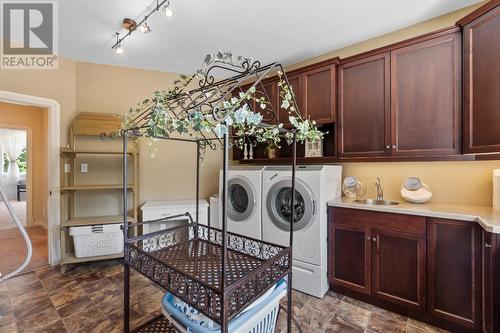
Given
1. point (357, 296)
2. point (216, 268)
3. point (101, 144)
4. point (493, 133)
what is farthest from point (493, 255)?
point (101, 144)

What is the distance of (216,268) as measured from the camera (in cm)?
132

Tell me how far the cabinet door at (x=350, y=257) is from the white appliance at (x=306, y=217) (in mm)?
84

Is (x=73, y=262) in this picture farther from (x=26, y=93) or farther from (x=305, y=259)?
(x=305, y=259)

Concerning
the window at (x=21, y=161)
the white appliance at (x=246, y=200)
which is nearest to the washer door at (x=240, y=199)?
the white appliance at (x=246, y=200)

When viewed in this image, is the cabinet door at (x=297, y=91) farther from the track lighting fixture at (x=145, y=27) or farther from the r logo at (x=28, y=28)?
the r logo at (x=28, y=28)

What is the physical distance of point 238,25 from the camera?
7.42 ft

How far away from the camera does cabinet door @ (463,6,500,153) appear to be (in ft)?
5.31

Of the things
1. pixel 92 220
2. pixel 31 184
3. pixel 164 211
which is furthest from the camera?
pixel 31 184

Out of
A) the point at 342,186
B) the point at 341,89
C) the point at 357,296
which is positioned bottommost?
the point at 357,296

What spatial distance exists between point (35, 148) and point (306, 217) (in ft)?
17.5

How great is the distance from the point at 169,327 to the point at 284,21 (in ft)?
9.04

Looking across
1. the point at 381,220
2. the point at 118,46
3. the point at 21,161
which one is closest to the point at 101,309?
the point at 381,220

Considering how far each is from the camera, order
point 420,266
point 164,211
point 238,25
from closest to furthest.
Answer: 1. point 420,266
2. point 238,25
3. point 164,211

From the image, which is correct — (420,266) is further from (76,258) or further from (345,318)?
(76,258)
